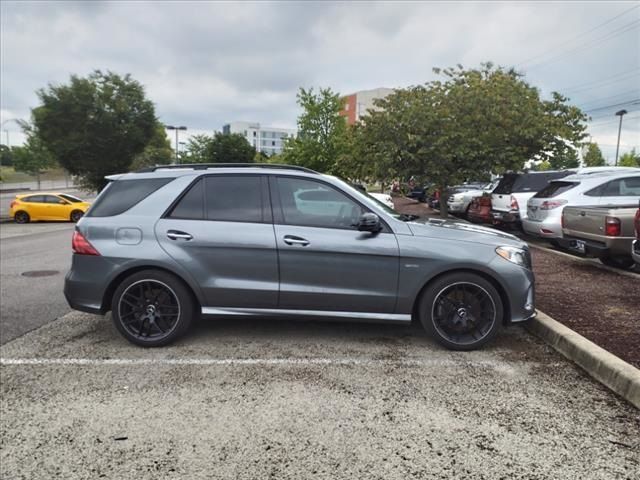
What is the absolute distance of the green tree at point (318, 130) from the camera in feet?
84.0

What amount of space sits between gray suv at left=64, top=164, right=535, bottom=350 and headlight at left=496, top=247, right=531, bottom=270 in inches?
0.5

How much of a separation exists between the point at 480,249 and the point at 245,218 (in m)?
2.24

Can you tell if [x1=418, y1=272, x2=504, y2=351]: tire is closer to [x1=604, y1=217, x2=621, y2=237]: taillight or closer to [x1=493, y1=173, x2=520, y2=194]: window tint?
[x1=604, y1=217, x2=621, y2=237]: taillight

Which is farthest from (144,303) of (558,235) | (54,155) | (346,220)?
(54,155)

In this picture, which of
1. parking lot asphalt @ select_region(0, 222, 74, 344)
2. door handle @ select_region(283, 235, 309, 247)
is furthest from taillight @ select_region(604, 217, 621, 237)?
parking lot asphalt @ select_region(0, 222, 74, 344)

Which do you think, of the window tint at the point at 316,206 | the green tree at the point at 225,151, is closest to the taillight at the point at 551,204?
the window tint at the point at 316,206

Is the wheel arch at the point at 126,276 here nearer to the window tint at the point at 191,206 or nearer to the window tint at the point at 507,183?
the window tint at the point at 191,206

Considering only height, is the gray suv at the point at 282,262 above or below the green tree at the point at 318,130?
below

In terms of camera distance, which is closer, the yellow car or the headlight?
the headlight

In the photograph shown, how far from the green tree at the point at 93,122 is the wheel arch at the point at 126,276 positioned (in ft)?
88.2

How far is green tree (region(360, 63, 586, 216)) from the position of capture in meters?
12.3

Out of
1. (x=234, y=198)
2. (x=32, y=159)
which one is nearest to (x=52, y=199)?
(x=234, y=198)

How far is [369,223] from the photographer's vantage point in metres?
4.23

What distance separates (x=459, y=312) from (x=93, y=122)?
29188mm
